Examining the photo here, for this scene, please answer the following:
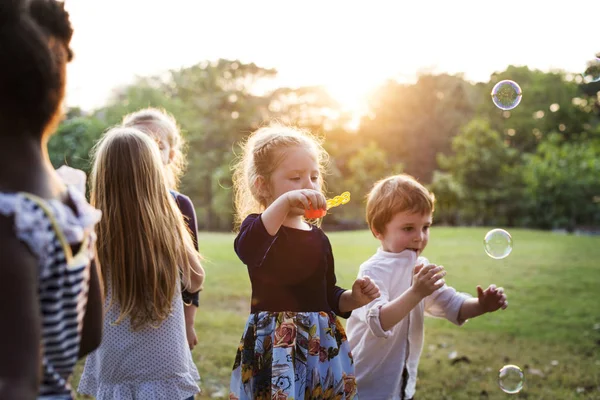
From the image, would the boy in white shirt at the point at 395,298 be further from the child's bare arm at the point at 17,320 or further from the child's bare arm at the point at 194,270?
the child's bare arm at the point at 17,320

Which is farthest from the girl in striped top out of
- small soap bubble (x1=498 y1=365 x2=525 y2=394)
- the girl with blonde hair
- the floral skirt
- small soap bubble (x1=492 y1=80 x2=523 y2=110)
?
small soap bubble (x1=492 y1=80 x2=523 y2=110)

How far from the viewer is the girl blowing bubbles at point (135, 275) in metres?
2.45

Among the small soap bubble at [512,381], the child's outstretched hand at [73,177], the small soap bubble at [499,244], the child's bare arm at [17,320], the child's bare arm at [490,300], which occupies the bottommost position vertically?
the small soap bubble at [512,381]

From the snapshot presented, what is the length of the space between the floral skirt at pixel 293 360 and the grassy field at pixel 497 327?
0.75 metres

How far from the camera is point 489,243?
3516 millimetres

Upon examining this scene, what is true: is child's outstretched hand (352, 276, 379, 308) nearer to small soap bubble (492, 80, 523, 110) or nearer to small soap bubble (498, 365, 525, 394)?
small soap bubble (498, 365, 525, 394)

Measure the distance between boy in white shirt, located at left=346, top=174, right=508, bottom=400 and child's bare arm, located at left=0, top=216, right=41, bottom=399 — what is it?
175 centimetres

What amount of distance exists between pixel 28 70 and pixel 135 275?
52.3 inches

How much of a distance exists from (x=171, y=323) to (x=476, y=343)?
175 inches

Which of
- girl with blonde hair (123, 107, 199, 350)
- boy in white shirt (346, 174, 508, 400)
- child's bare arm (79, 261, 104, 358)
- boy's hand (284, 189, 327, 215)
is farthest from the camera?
girl with blonde hair (123, 107, 199, 350)

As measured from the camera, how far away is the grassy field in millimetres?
4695

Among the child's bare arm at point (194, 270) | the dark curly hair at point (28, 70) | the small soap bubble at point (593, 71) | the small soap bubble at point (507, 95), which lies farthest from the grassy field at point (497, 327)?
the small soap bubble at point (593, 71)

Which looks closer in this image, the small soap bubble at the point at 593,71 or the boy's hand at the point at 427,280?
the boy's hand at the point at 427,280

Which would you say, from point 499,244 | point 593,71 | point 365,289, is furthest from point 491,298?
point 593,71
